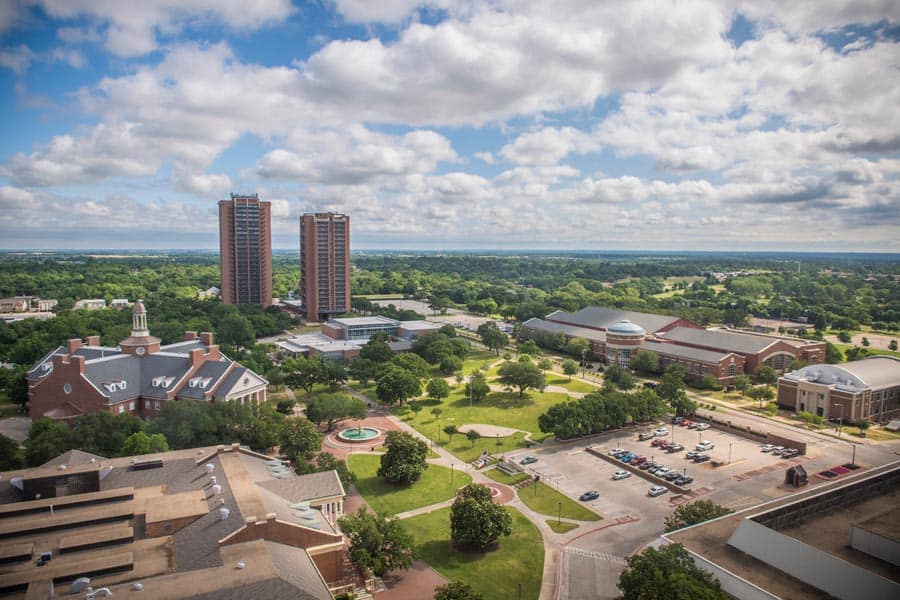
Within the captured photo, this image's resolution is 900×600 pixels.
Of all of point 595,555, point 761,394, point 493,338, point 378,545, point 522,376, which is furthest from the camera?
point 493,338

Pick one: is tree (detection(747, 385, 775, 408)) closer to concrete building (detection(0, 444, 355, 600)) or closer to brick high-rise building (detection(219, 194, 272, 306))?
concrete building (detection(0, 444, 355, 600))

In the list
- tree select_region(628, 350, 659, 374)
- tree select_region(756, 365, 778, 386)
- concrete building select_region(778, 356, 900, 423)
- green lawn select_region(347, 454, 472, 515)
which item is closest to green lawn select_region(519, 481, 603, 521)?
green lawn select_region(347, 454, 472, 515)

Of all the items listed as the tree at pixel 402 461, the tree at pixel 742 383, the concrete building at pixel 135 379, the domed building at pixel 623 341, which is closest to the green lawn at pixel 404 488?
the tree at pixel 402 461

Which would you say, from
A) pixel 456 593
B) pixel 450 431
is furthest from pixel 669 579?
pixel 450 431

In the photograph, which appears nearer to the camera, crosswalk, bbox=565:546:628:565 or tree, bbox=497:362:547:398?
crosswalk, bbox=565:546:628:565

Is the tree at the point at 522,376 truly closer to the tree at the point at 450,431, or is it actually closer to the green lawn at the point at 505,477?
the tree at the point at 450,431

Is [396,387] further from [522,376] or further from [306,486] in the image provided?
[306,486]

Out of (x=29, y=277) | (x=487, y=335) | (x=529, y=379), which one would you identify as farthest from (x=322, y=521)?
(x=29, y=277)
